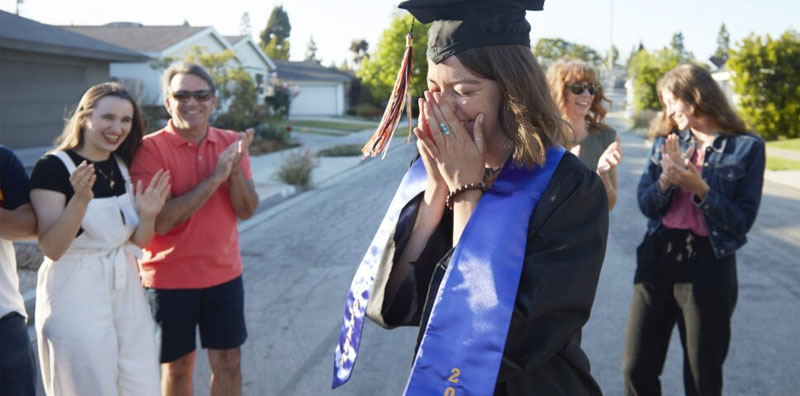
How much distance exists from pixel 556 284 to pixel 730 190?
2.12m

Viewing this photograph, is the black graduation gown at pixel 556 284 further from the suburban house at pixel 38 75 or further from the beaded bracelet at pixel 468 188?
the suburban house at pixel 38 75

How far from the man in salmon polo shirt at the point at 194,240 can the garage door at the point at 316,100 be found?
5218 centimetres

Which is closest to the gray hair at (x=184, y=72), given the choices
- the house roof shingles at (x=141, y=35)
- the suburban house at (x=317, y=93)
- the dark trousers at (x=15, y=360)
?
the dark trousers at (x=15, y=360)

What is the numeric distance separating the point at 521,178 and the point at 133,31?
110 feet

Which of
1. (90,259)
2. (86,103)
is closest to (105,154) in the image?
(86,103)

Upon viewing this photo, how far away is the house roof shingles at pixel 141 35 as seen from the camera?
2858 centimetres

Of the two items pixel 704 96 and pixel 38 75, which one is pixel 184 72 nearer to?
pixel 704 96

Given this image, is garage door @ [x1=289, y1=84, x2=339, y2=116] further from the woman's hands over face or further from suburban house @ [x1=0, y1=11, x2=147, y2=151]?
the woman's hands over face

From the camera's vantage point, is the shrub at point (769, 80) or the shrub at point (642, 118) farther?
the shrub at point (642, 118)

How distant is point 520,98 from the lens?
1817 mm

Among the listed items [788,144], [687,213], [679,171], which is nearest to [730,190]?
[687,213]

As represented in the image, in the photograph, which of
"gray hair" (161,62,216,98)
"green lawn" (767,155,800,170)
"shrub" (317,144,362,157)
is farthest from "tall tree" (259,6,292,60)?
"gray hair" (161,62,216,98)

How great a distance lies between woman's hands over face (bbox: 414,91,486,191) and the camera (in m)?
1.79

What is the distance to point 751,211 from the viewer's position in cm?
331
